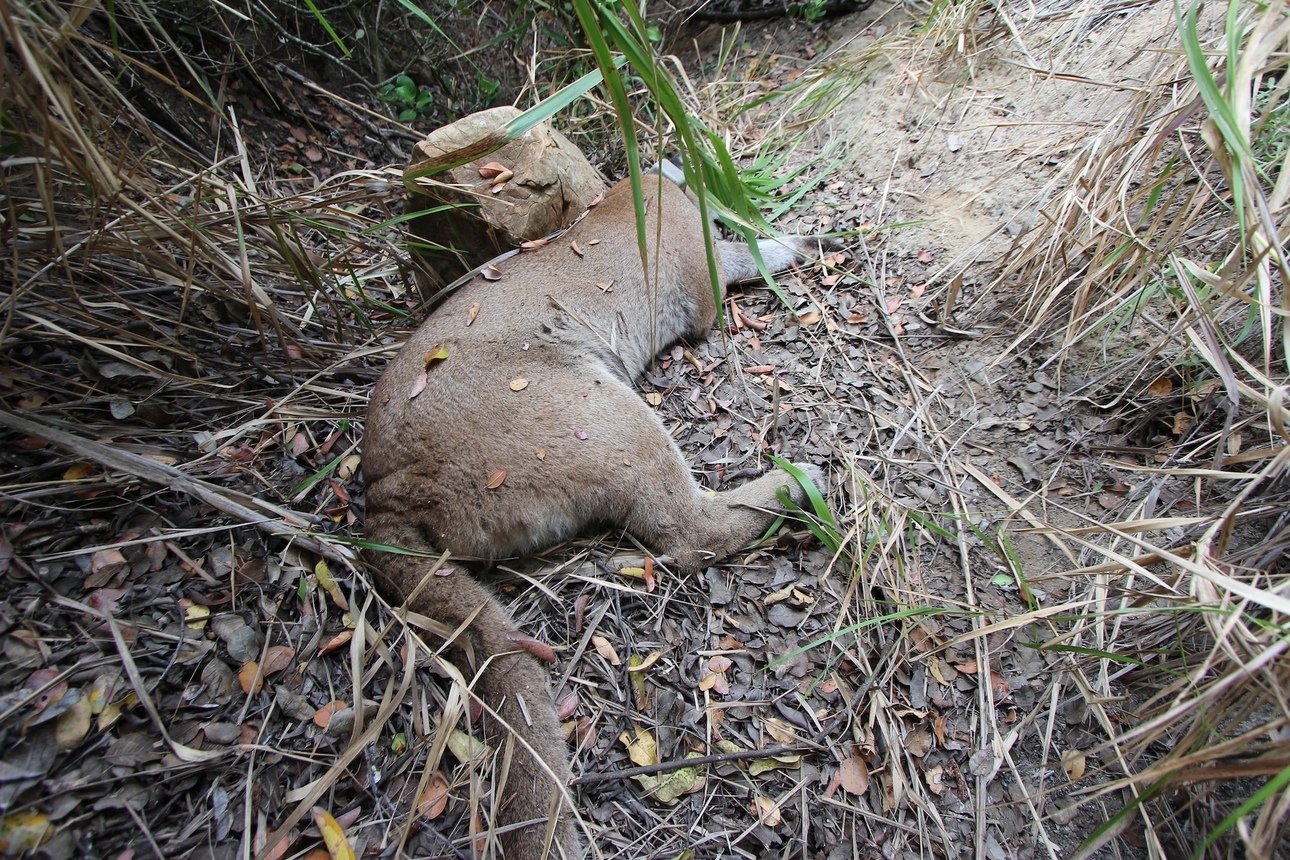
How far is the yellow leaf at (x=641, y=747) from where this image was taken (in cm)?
210

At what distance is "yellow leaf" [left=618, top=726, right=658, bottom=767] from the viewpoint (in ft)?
6.89

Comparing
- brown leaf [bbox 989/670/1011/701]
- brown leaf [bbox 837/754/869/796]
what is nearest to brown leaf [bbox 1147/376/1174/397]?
brown leaf [bbox 989/670/1011/701]

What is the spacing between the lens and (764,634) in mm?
2385

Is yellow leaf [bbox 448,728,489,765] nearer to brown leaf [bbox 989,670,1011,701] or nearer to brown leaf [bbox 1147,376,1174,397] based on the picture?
brown leaf [bbox 989,670,1011,701]

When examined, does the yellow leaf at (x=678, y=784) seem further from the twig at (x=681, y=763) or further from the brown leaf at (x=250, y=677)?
the brown leaf at (x=250, y=677)

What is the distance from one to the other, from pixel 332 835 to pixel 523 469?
133 cm

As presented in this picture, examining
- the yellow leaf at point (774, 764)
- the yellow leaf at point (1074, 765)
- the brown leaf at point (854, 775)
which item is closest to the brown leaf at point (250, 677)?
the yellow leaf at point (774, 764)

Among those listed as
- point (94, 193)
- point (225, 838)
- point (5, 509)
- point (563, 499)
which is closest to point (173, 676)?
point (225, 838)

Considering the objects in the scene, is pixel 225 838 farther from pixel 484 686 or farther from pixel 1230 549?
pixel 1230 549

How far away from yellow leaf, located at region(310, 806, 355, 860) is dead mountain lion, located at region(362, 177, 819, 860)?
461 mm

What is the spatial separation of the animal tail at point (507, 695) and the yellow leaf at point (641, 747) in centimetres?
24

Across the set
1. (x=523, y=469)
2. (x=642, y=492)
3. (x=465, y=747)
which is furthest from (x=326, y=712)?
(x=642, y=492)

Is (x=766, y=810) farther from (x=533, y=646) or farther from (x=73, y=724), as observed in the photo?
(x=73, y=724)

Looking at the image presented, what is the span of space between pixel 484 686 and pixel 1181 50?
12.6 feet
